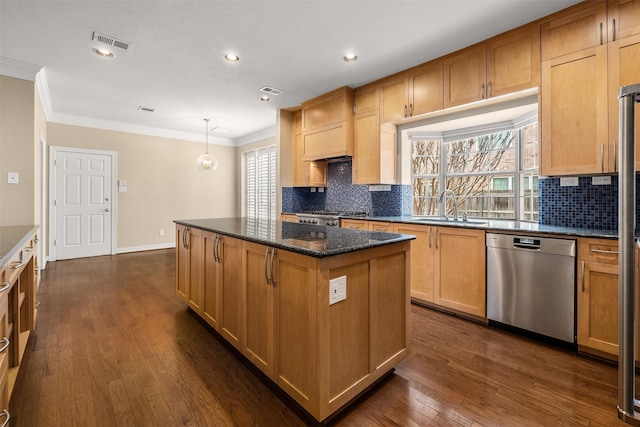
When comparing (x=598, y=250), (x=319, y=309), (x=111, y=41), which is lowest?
(x=319, y=309)

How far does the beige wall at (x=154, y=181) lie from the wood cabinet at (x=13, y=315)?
379cm

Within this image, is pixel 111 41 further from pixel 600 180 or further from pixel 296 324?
pixel 600 180

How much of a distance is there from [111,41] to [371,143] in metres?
2.95

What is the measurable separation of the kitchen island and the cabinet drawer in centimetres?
131

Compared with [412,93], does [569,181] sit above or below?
below

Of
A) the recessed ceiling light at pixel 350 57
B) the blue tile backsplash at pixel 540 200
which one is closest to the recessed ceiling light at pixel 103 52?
the recessed ceiling light at pixel 350 57

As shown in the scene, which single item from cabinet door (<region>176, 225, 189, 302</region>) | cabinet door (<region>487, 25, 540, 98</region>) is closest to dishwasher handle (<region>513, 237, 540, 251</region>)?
cabinet door (<region>487, 25, 540, 98</region>)

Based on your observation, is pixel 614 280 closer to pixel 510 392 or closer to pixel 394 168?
pixel 510 392

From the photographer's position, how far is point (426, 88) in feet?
10.8

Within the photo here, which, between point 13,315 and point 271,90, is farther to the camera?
point 271,90

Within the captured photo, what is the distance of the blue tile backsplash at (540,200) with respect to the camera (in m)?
2.51

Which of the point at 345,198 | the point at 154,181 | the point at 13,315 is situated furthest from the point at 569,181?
the point at 154,181

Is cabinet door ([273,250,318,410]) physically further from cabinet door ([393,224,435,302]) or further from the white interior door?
the white interior door

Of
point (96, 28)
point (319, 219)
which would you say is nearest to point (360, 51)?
point (319, 219)
